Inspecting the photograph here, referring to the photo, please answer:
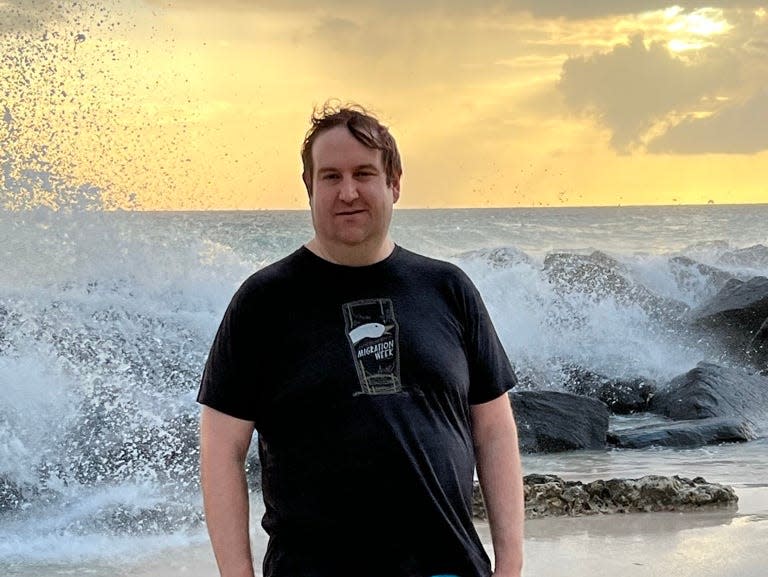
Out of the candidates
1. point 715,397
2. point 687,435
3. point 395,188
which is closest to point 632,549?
point 395,188

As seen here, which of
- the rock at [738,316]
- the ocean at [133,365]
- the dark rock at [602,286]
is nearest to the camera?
the ocean at [133,365]

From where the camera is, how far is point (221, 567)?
2.49 m

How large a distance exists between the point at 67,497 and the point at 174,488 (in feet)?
2.20

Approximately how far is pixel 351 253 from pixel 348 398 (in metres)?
0.33

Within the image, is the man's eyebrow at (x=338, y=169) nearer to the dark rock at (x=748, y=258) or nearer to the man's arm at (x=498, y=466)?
the man's arm at (x=498, y=466)

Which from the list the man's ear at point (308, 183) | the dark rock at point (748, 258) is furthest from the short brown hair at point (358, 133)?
the dark rock at point (748, 258)

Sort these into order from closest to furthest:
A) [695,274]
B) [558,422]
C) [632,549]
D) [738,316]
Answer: [632,549], [558,422], [738,316], [695,274]

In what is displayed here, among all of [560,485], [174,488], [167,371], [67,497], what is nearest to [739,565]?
[560,485]

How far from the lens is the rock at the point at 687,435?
9.35 metres

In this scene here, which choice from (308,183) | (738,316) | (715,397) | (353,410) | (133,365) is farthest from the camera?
(738,316)

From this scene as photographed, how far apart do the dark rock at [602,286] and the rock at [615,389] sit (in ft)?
12.5

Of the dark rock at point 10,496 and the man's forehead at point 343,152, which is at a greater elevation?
the man's forehead at point 343,152

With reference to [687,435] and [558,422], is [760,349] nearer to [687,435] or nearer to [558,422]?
[687,435]

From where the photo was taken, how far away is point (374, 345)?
2469mm
